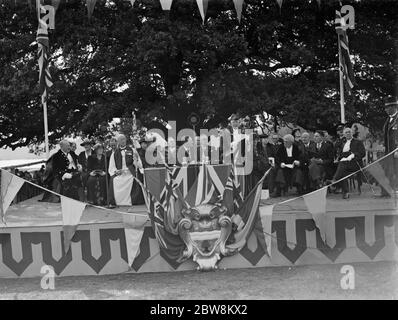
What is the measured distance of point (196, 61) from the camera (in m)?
12.0

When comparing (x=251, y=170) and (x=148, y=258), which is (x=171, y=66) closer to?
(x=251, y=170)

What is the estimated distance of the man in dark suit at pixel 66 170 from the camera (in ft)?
30.7

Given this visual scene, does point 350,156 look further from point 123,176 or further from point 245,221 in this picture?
point 123,176

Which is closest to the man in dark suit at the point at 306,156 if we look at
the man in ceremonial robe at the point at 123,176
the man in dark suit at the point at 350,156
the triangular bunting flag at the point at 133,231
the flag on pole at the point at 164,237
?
the man in dark suit at the point at 350,156

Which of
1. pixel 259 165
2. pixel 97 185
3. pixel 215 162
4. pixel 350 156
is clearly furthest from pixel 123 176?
pixel 350 156

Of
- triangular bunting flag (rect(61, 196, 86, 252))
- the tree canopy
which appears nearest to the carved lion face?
triangular bunting flag (rect(61, 196, 86, 252))

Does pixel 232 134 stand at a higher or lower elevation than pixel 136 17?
lower

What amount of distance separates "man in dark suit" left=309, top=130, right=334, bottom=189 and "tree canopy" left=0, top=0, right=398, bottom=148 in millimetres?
2471

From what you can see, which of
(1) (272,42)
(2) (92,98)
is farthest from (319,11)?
(2) (92,98)

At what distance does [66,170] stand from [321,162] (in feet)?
17.8

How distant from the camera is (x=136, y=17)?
12.5m

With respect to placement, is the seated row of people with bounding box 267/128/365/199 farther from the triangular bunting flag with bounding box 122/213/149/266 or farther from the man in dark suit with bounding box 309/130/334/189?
the triangular bunting flag with bounding box 122/213/149/266

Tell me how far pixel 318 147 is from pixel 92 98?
24.4 feet
